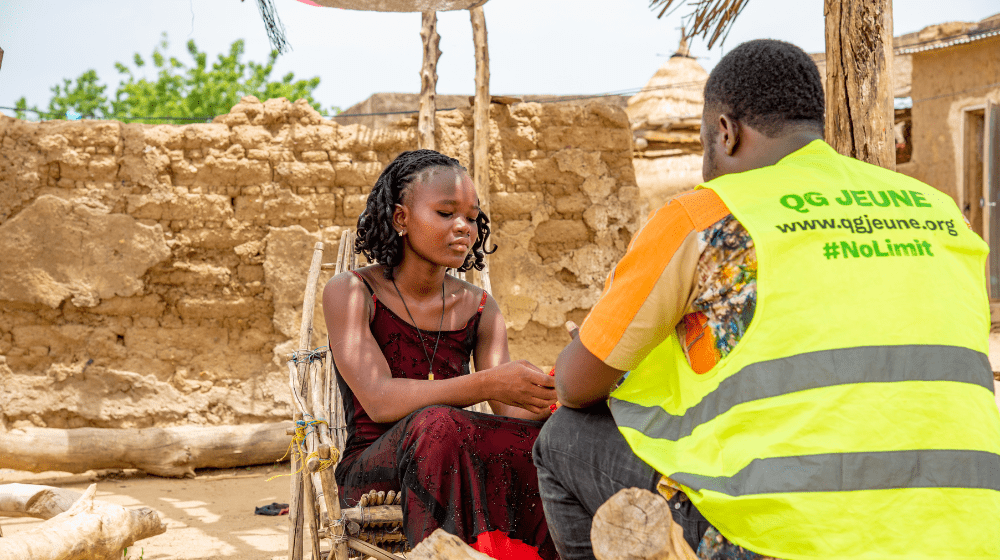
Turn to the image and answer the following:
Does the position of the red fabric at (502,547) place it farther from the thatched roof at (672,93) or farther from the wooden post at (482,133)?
the thatched roof at (672,93)

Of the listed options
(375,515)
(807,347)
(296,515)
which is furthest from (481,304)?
(807,347)

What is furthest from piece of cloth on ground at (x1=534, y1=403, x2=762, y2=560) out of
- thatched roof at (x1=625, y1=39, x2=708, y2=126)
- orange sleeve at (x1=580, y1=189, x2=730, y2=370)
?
thatched roof at (x1=625, y1=39, x2=708, y2=126)

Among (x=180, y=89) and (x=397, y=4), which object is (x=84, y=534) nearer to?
(x=397, y=4)

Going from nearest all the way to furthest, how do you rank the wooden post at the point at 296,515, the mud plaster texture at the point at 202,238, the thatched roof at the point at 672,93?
1. the wooden post at the point at 296,515
2. the mud plaster texture at the point at 202,238
3. the thatched roof at the point at 672,93

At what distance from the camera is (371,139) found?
5574mm

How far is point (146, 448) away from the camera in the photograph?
5.20 m

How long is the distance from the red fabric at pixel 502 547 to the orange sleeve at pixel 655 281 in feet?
2.18

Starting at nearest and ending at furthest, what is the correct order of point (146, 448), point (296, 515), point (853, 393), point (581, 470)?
point (853, 393), point (581, 470), point (296, 515), point (146, 448)

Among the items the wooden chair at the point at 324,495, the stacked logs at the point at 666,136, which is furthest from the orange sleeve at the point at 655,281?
the stacked logs at the point at 666,136

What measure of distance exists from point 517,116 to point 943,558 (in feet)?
16.1

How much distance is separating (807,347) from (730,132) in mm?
462

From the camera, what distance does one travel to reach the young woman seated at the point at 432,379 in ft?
6.26

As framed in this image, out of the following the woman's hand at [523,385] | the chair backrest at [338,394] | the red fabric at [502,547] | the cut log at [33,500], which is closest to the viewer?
the red fabric at [502,547]

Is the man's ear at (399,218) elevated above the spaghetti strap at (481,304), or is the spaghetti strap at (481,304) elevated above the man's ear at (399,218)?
the man's ear at (399,218)
